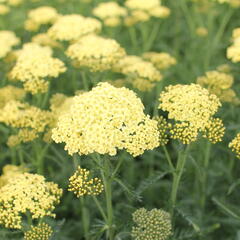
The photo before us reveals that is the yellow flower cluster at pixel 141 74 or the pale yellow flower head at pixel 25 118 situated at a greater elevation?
the yellow flower cluster at pixel 141 74

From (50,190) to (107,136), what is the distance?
3.02ft

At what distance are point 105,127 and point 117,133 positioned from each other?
108 millimetres

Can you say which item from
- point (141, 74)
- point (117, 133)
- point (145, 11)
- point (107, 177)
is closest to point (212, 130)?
point (117, 133)

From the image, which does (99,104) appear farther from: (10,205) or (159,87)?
(159,87)

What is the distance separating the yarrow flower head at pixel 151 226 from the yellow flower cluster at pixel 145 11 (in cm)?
372

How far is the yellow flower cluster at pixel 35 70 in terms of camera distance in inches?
200

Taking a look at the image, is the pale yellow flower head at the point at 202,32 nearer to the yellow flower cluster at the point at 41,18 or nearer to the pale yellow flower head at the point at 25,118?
the yellow flower cluster at the point at 41,18

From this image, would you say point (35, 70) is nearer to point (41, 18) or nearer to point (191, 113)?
point (41, 18)

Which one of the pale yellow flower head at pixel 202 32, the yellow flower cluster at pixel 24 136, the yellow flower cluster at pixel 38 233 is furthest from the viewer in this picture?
the pale yellow flower head at pixel 202 32

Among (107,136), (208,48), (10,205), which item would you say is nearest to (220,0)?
(208,48)

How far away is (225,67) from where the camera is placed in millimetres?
5508

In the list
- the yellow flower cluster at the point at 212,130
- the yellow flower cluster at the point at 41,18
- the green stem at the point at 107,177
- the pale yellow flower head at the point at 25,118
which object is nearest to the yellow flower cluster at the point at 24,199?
the green stem at the point at 107,177

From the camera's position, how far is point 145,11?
707 cm

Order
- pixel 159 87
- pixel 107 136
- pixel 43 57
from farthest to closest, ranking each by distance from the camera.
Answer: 1. pixel 159 87
2. pixel 43 57
3. pixel 107 136
